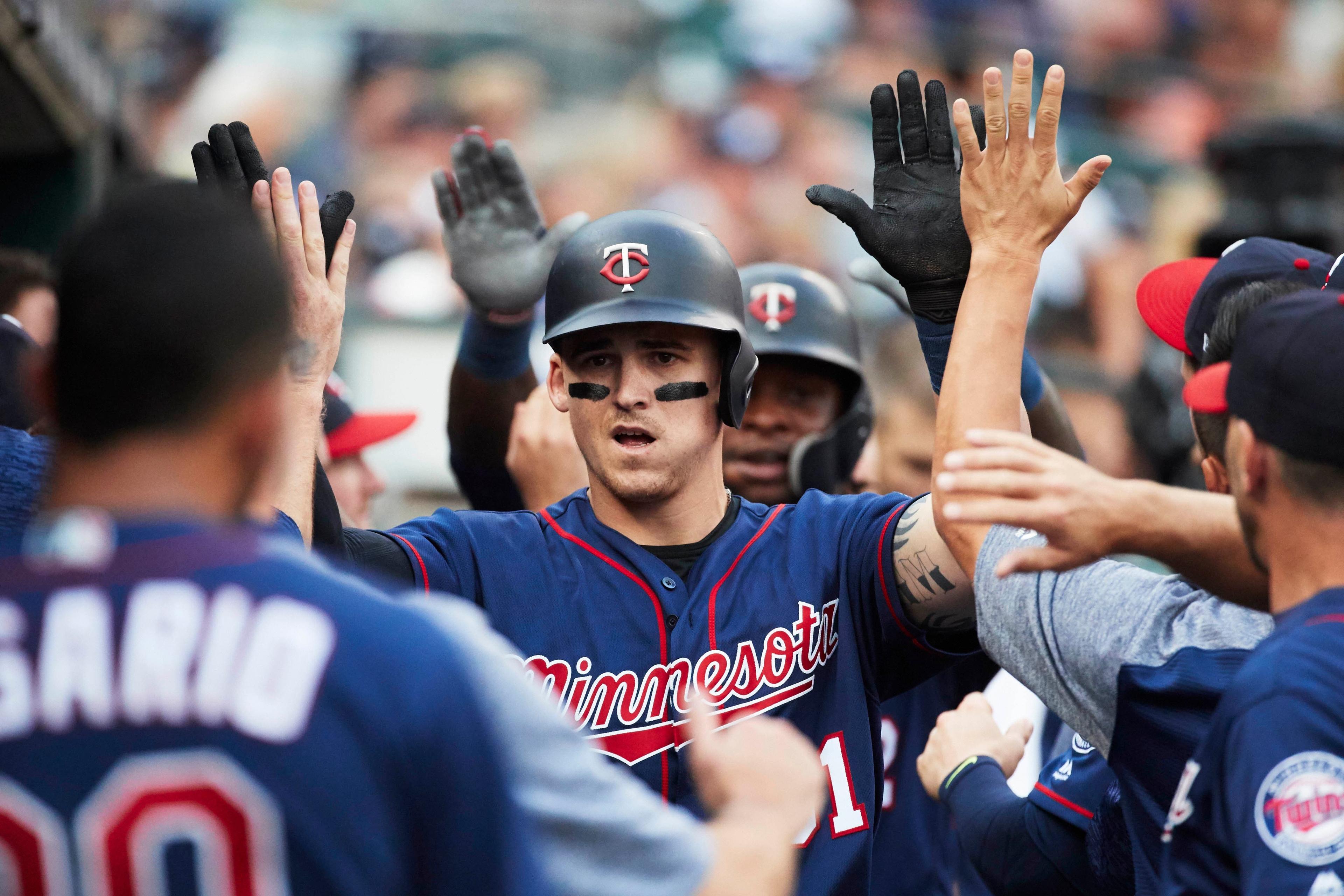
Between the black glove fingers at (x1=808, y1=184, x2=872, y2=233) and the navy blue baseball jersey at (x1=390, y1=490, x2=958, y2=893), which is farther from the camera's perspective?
the navy blue baseball jersey at (x1=390, y1=490, x2=958, y2=893)

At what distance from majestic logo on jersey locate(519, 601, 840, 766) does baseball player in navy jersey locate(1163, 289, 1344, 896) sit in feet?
3.38

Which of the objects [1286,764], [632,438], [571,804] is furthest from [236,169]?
[1286,764]

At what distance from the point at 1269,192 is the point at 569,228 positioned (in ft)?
14.2

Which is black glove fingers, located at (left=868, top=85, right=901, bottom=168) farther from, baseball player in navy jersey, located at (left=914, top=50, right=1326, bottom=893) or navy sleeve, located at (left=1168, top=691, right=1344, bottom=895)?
navy sleeve, located at (left=1168, top=691, right=1344, bottom=895)

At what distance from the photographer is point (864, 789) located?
2.73 m

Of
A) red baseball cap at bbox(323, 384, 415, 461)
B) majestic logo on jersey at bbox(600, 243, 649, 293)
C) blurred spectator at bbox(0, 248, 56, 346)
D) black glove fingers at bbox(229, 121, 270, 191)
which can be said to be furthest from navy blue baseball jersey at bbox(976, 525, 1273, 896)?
red baseball cap at bbox(323, 384, 415, 461)

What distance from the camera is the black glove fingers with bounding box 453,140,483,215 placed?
3777 mm

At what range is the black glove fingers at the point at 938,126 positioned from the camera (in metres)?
2.55

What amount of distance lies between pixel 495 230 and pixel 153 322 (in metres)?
2.43

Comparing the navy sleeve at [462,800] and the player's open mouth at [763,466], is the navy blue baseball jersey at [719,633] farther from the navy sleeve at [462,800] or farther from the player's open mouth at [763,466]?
the navy sleeve at [462,800]

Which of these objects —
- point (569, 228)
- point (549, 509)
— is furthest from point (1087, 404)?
point (549, 509)

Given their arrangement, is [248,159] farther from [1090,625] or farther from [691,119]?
[691,119]

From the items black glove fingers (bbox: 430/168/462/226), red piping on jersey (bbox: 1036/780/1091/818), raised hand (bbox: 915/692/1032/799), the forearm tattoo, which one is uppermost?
black glove fingers (bbox: 430/168/462/226)

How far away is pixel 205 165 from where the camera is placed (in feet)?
8.98
